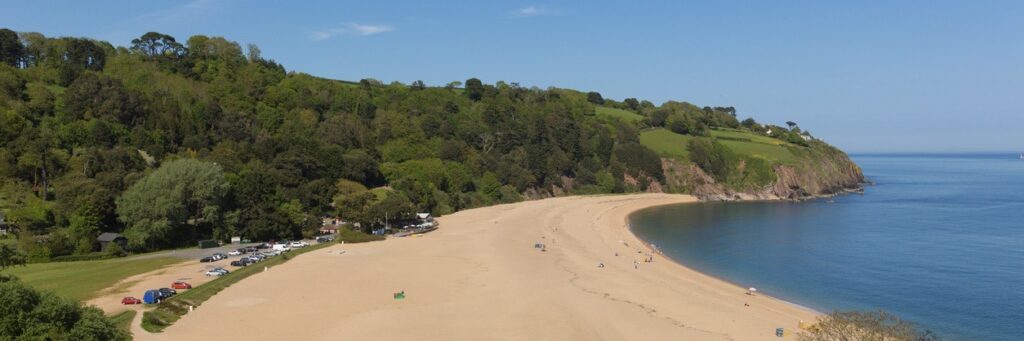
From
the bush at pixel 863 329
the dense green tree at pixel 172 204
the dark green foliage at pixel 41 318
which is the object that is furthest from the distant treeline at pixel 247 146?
the bush at pixel 863 329

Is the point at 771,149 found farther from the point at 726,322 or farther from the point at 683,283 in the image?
the point at 726,322

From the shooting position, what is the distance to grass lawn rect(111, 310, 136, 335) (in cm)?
2767

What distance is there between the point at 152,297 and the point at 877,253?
167 feet

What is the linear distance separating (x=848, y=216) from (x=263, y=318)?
71.5m

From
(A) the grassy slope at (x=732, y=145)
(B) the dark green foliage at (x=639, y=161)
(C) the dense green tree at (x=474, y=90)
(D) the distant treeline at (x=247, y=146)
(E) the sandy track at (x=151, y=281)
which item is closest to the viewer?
(E) the sandy track at (x=151, y=281)

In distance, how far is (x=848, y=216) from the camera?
79.2m

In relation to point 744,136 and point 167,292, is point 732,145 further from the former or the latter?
point 167,292

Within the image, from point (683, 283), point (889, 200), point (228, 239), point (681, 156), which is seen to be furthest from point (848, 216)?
point (228, 239)

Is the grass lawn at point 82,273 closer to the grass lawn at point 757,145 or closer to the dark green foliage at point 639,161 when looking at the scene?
the dark green foliage at point 639,161

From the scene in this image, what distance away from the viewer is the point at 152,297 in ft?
106

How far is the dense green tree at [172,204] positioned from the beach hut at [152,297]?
1764 centimetres

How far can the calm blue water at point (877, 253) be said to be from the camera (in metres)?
36.2

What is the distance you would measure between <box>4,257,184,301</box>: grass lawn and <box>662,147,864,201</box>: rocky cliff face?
86.7m

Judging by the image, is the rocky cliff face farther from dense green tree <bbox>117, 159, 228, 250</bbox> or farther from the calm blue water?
dense green tree <bbox>117, 159, 228, 250</bbox>
